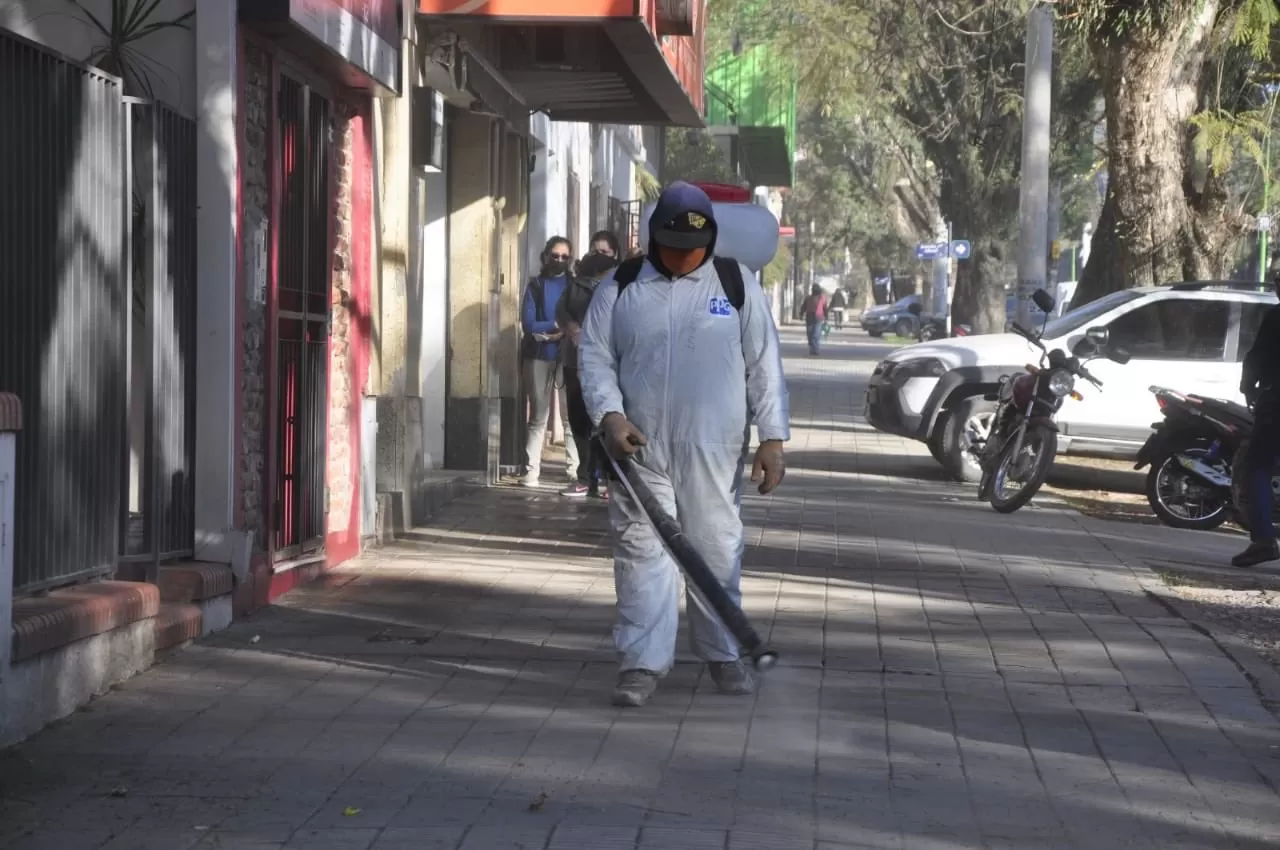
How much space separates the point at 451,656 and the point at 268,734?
5.17 feet

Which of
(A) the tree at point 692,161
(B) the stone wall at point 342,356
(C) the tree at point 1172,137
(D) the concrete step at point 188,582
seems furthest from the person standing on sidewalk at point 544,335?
(A) the tree at point 692,161

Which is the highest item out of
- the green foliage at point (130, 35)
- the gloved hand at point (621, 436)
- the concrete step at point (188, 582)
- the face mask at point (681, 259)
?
the green foliage at point (130, 35)

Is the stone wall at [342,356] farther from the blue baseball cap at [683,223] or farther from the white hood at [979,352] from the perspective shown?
the white hood at [979,352]

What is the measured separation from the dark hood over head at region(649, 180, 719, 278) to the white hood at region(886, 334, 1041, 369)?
9587 mm

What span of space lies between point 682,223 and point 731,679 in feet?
5.45

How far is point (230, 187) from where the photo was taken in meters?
8.26

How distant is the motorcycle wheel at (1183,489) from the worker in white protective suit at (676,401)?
292 inches

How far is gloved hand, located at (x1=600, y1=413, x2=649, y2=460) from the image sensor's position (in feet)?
22.2

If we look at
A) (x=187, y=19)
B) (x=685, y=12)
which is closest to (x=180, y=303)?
(x=187, y=19)

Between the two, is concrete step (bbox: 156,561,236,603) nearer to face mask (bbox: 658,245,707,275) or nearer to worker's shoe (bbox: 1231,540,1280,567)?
face mask (bbox: 658,245,707,275)

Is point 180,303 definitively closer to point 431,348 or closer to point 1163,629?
point 1163,629

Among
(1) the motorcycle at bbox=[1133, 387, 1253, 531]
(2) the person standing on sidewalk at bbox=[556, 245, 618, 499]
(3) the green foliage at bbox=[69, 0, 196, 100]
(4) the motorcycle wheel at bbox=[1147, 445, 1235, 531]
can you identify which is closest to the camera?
(3) the green foliage at bbox=[69, 0, 196, 100]

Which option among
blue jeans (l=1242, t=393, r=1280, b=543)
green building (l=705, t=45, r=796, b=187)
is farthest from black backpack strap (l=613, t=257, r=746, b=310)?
green building (l=705, t=45, r=796, b=187)

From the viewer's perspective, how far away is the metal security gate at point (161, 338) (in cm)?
776
